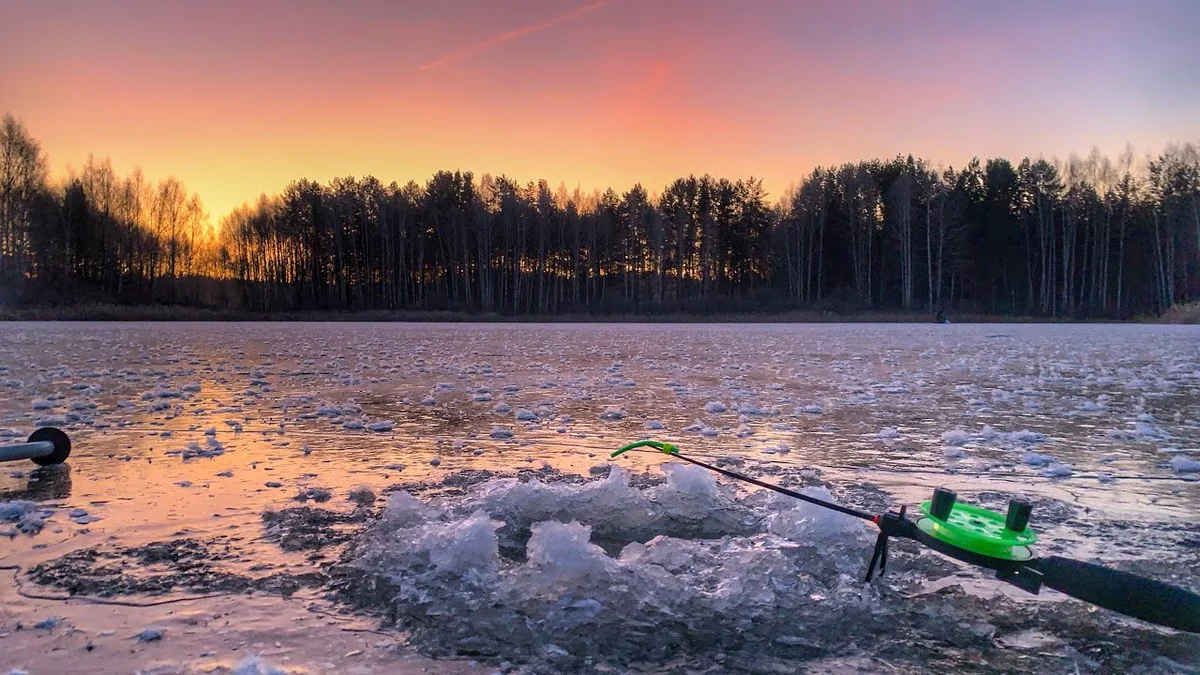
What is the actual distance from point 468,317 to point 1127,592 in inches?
1984

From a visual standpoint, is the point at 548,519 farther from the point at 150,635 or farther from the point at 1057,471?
the point at 1057,471

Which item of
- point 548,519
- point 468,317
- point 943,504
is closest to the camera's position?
Answer: point 943,504

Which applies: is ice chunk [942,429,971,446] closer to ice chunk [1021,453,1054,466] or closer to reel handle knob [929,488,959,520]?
ice chunk [1021,453,1054,466]

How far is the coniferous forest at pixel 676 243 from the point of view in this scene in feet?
183

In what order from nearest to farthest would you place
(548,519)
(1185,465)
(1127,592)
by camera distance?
(1127,592) < (548,519) < (1185,465)

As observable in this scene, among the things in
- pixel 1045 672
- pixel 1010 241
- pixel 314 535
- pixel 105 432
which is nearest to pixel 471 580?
pixel 314 535

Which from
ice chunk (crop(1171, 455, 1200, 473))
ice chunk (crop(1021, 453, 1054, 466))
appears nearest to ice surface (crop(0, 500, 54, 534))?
ice chunk (crop(1021, 453, 1054, 466))

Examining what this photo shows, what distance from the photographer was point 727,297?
58.1 metres

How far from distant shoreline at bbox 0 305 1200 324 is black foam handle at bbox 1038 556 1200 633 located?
48.1 meters

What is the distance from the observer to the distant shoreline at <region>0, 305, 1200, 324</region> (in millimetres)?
47156

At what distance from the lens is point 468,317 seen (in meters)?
51.7

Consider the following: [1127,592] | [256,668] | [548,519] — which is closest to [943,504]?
[1127,592]

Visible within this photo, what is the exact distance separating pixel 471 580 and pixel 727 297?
56087 millimetres

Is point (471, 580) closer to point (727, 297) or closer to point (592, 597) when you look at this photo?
point (592, 597)
